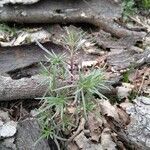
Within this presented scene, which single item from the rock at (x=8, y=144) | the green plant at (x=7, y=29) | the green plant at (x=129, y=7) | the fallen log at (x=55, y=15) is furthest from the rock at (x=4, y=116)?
the green plant at (x=129, y=7)

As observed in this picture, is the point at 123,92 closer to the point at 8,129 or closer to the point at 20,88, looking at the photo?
the point at 20,88

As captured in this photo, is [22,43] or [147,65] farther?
[22,43]

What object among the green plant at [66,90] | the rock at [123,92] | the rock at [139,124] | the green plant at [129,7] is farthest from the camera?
the green plant at [129,7]

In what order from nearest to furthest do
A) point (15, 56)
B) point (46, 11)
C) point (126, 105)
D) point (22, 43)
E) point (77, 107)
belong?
point (77, 107), point (126, 105), point (15, 56), point (22, 43), point (46, 11)

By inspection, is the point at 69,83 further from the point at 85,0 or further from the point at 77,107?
the point at 85,0

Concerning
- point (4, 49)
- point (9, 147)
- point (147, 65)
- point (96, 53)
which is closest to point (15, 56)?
point (4, 49)

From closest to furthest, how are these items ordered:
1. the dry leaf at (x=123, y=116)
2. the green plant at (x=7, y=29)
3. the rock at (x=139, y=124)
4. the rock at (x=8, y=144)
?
the rock at (x=139, y=124) → the rock at (x=8, y=144) → the dry leaf at (x=123, y=116) → the green plant at (x=7, y=29)

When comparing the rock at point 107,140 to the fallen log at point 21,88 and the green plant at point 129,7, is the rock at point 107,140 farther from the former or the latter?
the green plant at point 129,7
